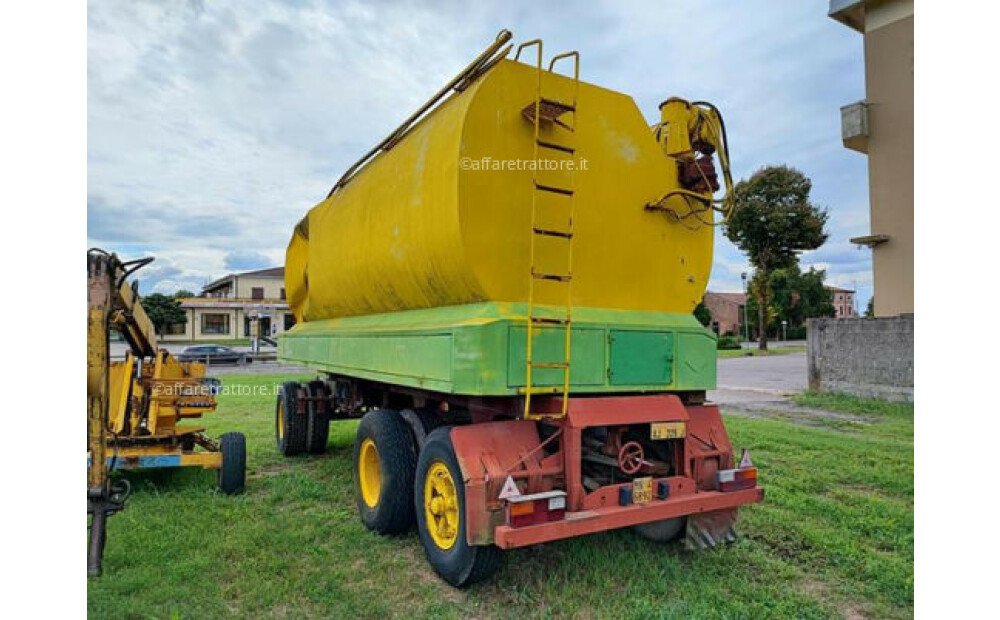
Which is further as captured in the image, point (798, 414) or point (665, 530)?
point (798, 414)

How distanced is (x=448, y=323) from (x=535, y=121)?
1455mm

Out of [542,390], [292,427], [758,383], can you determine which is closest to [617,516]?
[542,390]

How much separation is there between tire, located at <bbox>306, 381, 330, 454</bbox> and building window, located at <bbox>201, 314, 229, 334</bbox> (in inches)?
1601

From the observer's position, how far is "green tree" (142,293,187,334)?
39.1 meters

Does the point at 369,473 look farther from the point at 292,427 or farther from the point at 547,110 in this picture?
the point at 547,110

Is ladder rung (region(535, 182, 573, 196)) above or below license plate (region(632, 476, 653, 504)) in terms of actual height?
above

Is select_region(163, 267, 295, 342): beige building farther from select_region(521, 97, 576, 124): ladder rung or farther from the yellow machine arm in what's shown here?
select_region(521, 97, 576, 124): ladder rung

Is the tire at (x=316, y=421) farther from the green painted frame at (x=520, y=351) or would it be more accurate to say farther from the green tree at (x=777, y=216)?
the green tree at (x=777, y=216)

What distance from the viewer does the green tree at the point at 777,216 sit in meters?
32.9

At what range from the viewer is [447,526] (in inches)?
158

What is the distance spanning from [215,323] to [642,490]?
1843 inches

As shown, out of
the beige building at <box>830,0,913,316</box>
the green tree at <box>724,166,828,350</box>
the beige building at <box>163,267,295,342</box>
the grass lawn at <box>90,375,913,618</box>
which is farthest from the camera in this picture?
the beige building at <box>163,267,295,342</box>

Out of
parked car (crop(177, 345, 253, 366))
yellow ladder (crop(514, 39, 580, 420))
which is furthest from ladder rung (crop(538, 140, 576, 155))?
parked car (crop(177, 345, 253, 366))

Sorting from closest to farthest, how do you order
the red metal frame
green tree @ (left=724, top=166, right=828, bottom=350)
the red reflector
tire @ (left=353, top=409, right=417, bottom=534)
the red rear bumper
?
1. the red rear bumper
2. the red metal frame
3. the red reflector
4. tire @ (left=353, top=409, right=417, bottom=534)
5. green tree @ (left=724, top=166, right=828, bottom=350)
